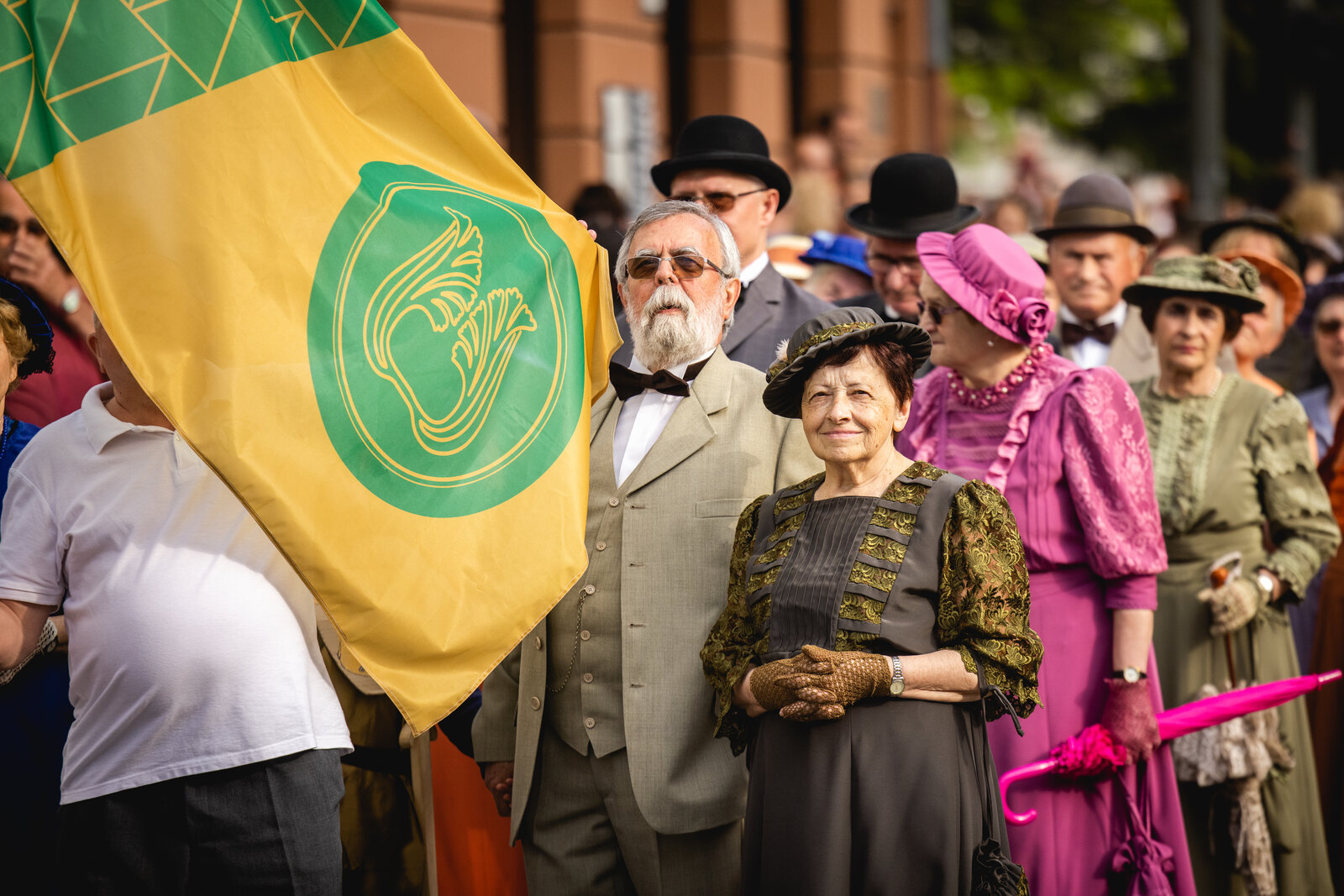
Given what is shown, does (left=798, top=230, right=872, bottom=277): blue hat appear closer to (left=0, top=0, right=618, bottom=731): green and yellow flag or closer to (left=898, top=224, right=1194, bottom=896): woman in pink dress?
(left=898, top=224, right=1194, bottom=896): woman in pink dress

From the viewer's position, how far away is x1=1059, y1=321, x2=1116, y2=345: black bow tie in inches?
248

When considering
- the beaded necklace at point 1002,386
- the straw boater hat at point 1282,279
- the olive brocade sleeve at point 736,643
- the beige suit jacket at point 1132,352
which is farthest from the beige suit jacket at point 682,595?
the straw boater hat at point 1282,279

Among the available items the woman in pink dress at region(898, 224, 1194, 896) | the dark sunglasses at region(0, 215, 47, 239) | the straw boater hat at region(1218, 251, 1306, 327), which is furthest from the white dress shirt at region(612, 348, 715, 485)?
the straw boater hat at region(1218, 251, 1306, 327)

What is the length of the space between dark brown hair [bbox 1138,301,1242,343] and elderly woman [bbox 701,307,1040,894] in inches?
84.7

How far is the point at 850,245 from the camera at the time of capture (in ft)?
22.2

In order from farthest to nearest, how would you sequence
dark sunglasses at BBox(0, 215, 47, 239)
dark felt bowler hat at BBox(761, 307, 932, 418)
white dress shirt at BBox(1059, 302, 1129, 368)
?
white dress shirt at BBox(1059, 302, 1129, 368) < dark sunglasses at BBox(0, 215, 47, 239) < dark felt bowler hat at BBox(761, 307, 932, 418)

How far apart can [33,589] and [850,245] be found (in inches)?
173

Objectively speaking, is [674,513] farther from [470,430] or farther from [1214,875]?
[1214,875]

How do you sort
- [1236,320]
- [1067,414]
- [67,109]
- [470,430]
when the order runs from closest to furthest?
[67,109]
[470,430]
[1067,414]
[1236,320]

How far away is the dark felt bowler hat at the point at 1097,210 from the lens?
6.30 meters

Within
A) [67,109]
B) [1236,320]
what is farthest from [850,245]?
[67,109]

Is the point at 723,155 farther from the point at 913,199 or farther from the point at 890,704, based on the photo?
the point at 890,704

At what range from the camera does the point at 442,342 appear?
3.51 metres

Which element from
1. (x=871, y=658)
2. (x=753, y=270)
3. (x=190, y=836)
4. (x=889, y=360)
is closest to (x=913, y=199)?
(x=753, y=270)
